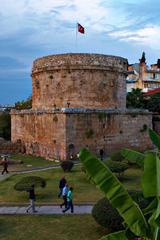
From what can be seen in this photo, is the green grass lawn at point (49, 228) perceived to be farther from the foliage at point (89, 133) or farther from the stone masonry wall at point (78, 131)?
the foliage at point (89, 133)

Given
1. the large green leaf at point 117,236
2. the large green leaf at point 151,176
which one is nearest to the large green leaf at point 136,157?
the large green leaf at point 117,236

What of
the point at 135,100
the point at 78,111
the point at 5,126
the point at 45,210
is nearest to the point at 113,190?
the point at 45,210

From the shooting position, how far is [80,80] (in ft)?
105

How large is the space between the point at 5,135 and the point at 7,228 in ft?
100

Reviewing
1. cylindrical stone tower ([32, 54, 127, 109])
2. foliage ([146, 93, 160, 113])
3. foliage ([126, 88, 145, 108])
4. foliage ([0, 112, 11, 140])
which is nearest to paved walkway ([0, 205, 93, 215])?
cylindrical stone tower ([32, 54, 127, 109])

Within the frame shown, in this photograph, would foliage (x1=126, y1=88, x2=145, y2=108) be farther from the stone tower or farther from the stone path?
the stone path

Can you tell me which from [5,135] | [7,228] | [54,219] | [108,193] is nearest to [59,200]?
[54,219]

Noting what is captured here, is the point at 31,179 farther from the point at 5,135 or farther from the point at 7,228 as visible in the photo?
the point at 5,135

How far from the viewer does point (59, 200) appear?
1725 cm

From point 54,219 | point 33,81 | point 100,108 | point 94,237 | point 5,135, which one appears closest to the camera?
point 94,237

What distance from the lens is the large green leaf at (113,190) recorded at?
6078 mm

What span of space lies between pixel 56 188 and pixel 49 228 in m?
6.46

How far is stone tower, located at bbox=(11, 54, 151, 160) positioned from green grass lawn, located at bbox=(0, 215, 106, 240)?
560 inches

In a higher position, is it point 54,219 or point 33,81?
point 33,81
